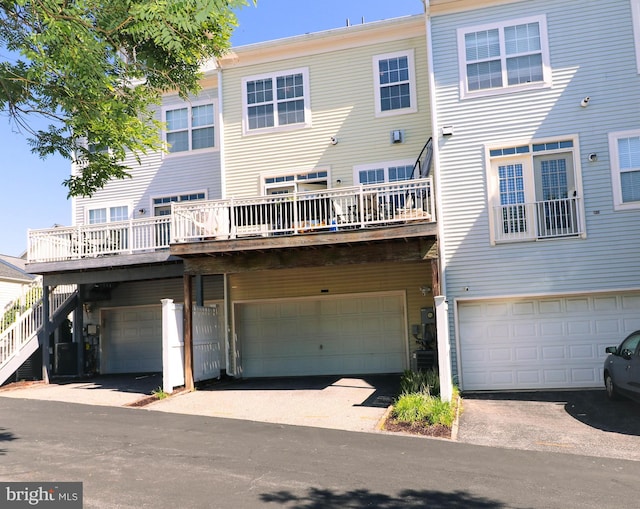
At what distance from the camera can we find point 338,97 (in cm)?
1573

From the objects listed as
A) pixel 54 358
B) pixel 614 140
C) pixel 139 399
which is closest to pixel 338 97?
pixel 614 140

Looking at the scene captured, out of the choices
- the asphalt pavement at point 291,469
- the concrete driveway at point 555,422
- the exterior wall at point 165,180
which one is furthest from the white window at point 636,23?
the exterior wall at point 165,180

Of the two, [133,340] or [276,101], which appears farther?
[133,340]

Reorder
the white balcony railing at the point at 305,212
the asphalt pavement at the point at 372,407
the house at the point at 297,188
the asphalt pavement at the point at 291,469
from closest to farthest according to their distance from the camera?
1. the asphalt pavement at the point at 291,469
2. the asphalt pavement at the point at 372,407
3. the white balcony railing at the point at 305,212
4. the house at the point at 297,188

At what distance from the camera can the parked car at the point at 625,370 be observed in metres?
9.95

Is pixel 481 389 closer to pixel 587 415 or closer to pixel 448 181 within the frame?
pixel 587 415

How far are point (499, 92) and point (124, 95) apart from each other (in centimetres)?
848

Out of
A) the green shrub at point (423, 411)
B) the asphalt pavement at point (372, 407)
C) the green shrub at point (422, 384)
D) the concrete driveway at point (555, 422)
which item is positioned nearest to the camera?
the concrete driveway at point (555, 422)

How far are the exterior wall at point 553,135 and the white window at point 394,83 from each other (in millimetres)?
1461

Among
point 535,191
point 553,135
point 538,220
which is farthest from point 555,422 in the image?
point 553,135

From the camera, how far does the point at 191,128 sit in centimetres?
1769

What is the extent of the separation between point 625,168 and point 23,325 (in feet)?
51.9

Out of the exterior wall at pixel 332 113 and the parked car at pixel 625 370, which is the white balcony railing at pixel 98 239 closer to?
the exterior wall at pixel 332 113

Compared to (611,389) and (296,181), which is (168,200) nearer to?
(296,181)
